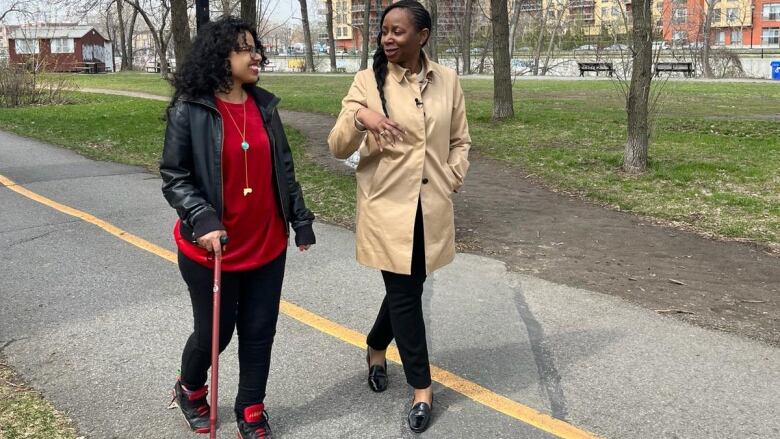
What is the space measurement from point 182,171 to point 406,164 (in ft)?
3.16

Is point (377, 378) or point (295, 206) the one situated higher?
point (295, 206)

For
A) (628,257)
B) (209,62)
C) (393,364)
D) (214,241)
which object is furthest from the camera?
(628,257)

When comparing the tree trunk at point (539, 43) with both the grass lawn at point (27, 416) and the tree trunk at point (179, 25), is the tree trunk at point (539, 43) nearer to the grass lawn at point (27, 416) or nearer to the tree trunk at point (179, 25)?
the tree trunk at point (179, 25)

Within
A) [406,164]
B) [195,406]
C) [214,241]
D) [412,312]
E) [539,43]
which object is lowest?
[195,406]

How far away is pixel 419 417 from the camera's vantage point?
3447mm

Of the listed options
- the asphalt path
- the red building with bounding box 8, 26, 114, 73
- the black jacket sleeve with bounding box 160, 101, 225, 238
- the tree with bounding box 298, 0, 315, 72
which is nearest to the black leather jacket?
the black jacket sleeve with bounding box 160, 101, 225, 238

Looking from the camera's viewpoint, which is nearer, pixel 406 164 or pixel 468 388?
pixel 406 164

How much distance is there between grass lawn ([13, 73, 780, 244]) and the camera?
313 inches

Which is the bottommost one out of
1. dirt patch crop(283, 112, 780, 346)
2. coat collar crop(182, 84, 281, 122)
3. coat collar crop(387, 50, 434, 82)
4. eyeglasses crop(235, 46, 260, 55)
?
dirt patch crop(283, 112, 780, 346)

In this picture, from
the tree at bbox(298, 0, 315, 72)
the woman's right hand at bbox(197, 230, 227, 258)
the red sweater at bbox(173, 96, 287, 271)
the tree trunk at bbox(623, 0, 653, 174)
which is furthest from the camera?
the tree at bbox(298, 0, 315, 72)

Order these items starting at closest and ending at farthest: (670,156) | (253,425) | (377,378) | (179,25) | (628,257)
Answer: (253,425) < (377,378) < (628,257) < (670,156) < (179,25)

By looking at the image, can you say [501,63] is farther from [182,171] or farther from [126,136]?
[182,171]

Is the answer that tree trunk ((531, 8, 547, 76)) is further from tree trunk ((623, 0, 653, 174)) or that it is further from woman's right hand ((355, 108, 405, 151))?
woman's right hand ((355, 108, 405, 151))

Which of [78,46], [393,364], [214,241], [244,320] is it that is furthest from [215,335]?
[78,46]
